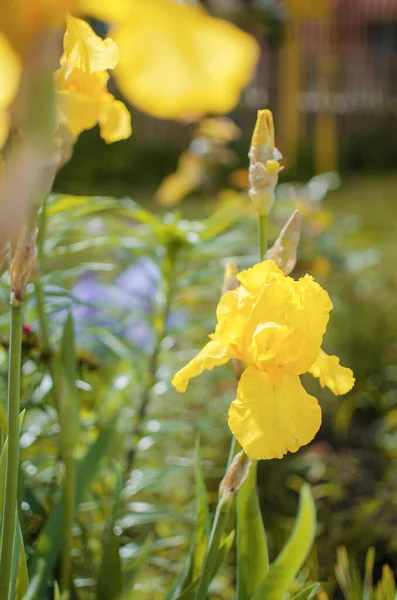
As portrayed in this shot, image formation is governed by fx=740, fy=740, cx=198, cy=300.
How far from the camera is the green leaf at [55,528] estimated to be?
0.73 m

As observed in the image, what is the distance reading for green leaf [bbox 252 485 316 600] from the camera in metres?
0.53

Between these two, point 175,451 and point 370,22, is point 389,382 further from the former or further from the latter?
point 370,22

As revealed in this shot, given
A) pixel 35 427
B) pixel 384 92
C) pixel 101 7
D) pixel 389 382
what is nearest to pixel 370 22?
pixel 384 92

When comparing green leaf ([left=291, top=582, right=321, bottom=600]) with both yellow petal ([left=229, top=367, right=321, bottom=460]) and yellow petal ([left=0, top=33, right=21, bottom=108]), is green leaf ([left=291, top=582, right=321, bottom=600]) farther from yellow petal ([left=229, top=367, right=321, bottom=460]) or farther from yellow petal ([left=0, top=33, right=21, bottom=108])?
yellow petal ([left=0, top=33, right=21, bottom=108])

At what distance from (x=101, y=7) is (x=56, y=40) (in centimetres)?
2

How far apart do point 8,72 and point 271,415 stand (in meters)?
0.33

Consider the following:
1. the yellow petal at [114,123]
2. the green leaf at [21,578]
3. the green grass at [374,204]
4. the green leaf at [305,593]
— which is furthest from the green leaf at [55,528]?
the green grass at [374,204]

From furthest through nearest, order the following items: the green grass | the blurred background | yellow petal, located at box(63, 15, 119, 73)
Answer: the green grass → the blurred background → yellow petal, located at box(63, 15, 119, 73)

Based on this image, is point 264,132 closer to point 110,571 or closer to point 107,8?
point 107,8

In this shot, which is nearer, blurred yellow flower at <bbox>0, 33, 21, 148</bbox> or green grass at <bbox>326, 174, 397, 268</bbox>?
blurred yellow flower at <bbox>0, 33, 21, 148</bbox>

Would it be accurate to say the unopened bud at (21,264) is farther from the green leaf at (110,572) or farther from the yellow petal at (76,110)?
the green leaf at (110,572)

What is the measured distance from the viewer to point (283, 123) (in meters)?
7.23

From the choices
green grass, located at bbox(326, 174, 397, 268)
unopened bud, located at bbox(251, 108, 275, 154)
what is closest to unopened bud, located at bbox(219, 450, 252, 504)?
unopened bud, located at bbox(251, 108, 275, 154)

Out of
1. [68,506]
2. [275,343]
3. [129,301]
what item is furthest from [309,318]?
[129,301]
